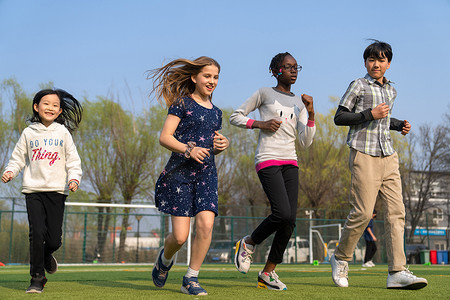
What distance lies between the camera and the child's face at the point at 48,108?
16.1 ft

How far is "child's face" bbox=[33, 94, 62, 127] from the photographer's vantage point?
4898mm

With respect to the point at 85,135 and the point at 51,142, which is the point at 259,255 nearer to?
the point at 85,135

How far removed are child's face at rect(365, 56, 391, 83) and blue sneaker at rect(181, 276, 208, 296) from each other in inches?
101

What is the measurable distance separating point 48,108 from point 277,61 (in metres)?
2.31

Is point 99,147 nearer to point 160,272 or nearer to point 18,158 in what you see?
point 18,158

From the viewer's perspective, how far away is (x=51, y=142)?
4.82 meters

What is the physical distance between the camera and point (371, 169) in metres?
4.62

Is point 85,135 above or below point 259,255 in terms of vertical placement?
above

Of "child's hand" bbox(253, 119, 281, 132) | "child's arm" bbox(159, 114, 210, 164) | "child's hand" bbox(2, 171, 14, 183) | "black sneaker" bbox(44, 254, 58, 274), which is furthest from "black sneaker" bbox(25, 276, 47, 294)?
"child's hand" bbox(253, 119, 281, 132)

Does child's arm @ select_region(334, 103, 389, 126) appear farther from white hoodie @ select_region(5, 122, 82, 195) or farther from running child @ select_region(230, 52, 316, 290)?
white hoodie @ select_region(5, 122, 82, 195)

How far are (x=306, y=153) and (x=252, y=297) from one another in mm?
29873

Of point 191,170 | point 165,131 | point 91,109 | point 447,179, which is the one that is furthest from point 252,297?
point 447,179

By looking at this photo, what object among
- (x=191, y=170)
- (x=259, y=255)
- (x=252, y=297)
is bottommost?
(x=259, y=255)

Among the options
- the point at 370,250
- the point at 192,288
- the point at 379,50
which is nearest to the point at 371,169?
the point at 379,50
